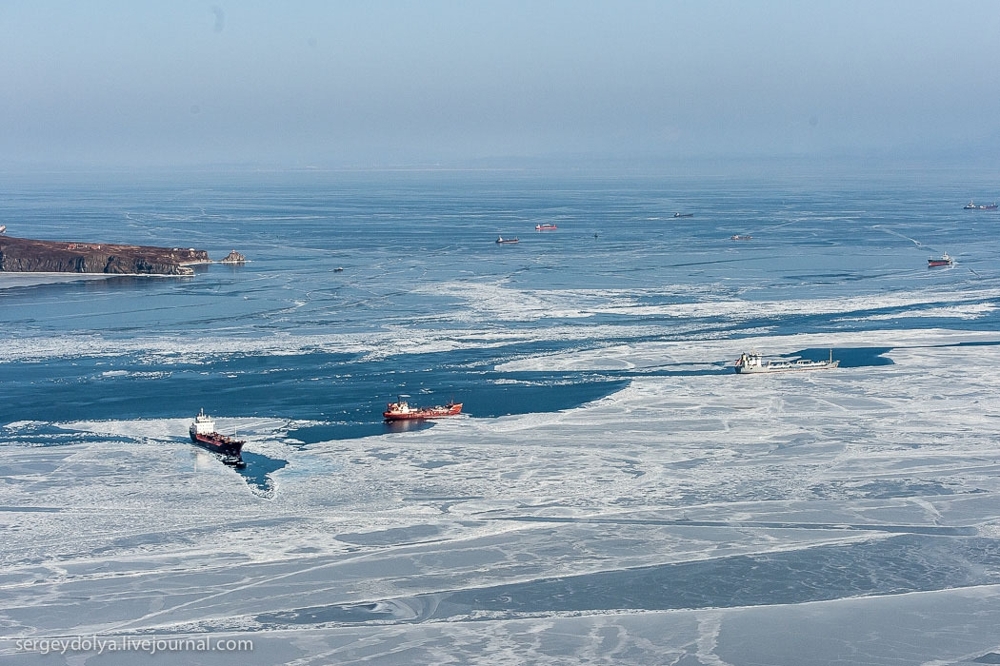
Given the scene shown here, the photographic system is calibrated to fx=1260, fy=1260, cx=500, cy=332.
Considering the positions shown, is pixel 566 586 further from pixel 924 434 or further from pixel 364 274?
pixel 364 274

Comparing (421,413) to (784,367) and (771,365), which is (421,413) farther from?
(784,367)

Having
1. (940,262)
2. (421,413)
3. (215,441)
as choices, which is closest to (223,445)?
(215,441)

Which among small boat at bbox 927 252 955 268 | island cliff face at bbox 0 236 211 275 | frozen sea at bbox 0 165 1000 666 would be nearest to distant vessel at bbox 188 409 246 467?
frozen sea at bbox 0 165 1000 666

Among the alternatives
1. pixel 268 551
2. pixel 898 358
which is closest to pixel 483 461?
pixel 268 551

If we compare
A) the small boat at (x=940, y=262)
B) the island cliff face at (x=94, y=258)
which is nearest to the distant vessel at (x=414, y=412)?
the island cliff face at (x=94, y=258)

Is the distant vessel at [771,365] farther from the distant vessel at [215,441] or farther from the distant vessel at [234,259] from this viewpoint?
the distant vessel at [234,259]
